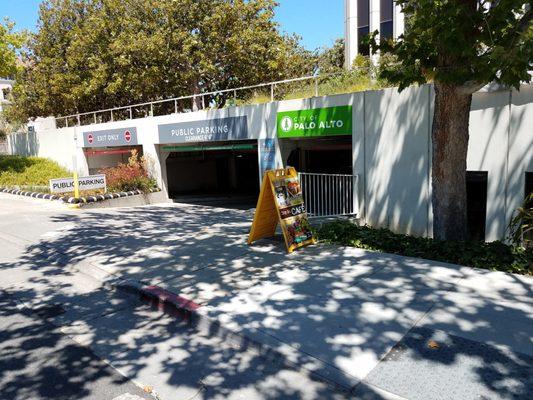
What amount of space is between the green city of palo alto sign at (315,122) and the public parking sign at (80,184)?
822 cm

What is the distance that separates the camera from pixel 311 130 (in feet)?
37.8

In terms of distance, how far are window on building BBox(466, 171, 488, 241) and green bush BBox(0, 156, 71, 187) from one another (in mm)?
18137

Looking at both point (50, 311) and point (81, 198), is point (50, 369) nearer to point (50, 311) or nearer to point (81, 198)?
point (50, 311)

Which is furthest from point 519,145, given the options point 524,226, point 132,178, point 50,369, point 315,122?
point 132,178

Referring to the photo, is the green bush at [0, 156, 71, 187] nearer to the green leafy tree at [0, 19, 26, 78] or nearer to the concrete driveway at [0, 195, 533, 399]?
the green leafy tree at [0, 19, 26, 78]

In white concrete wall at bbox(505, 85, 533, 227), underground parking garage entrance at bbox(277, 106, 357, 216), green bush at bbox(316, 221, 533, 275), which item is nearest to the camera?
green bush at bbox(316, 221, 533, 275)

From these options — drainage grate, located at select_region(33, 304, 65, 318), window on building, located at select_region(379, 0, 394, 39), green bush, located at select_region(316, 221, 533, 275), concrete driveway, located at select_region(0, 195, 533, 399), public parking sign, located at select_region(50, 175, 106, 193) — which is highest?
window on building, located at select_region(379, 0, 394, 39)

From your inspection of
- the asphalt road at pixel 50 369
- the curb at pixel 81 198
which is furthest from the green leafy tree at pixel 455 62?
the curb at pixel 81 198

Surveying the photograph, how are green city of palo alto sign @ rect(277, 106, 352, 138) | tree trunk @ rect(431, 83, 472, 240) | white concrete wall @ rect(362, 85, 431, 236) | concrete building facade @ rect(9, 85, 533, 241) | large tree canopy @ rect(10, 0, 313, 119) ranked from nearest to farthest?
1. tree trunk @ rect(431, 83, 472, 240)
2. concrete building facade @ rect(9, 85, 533, 241)
3. white concrete wall @ rect(362, 85, 431, 236)
4. green city of palo alto sign @ rect(277, 106, 352, 138)
5. large tree canopy @ rect(10, 0, 313, 119)

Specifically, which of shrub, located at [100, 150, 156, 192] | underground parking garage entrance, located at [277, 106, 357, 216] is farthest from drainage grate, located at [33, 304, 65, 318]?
shrub, located at [100, 150, 156, 192]

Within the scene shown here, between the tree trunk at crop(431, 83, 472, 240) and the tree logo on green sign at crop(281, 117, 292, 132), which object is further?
the tree logo on green sign at crop(281, 117, 292, 132)

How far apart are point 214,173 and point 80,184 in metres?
10.3

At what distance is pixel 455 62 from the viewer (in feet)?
20.2

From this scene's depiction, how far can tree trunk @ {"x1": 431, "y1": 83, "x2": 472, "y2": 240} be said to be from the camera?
6.71m
